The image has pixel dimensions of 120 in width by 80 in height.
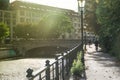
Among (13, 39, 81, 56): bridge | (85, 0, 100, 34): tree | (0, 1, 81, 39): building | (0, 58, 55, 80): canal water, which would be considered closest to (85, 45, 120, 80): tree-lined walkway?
(0, 58, 55, 80): canal water

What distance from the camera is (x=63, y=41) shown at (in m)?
67.6

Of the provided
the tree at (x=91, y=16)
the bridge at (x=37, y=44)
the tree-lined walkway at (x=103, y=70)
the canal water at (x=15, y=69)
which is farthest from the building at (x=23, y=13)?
the tree-lined walkway at (x=103, y=70)

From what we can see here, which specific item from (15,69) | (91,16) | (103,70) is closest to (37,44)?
(91,16)

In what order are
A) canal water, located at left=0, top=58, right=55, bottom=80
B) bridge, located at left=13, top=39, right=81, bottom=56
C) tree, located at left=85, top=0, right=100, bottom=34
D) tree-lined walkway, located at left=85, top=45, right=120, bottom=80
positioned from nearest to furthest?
tree-lined walkway, located at left=85, top=45, right=120, bottom=80
canal water, located at left=0, top=58, right=55, bottom=80
tree, located at left=85, top=0, right=100, bottom=34
bridge, located at left=13, top=39, right=81, bottom=56

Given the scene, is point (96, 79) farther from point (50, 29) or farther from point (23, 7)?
point (23, 7)

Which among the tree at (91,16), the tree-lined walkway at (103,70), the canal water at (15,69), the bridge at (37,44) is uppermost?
the tree at (91,16)

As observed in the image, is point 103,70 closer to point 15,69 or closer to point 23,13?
point 15,69

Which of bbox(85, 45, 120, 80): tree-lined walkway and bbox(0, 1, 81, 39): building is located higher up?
bbox(0, 1, 81, 39): building

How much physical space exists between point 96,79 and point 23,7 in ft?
328

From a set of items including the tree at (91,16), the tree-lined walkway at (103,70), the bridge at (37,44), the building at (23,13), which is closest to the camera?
the tree-lined walkway at (103,70)

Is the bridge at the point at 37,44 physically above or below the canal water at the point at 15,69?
above

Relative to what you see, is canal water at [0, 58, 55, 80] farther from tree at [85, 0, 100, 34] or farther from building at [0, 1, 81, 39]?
building at [0, 1, 81, 39]

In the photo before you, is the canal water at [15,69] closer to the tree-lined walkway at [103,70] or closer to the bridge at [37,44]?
the tree-lined walkway at [103,70]

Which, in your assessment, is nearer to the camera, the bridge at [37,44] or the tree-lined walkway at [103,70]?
the tree-lined walkway at [103,70]
